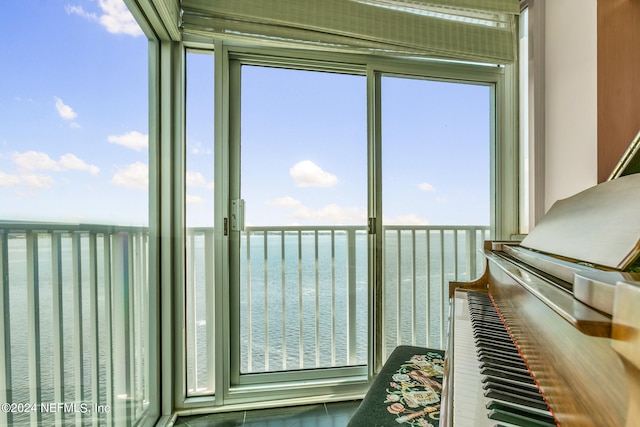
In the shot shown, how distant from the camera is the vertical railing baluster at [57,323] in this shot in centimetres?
91

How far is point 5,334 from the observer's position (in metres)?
0.73

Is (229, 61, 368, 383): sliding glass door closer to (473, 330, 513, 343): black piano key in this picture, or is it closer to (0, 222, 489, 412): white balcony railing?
(0, 222, 489, 412): white balcony railing

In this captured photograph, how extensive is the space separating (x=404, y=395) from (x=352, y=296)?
1095 mm

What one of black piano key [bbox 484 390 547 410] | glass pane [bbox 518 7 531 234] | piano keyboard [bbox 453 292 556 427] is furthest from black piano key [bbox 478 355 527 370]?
glass pane [bbox 518 7 531 234]

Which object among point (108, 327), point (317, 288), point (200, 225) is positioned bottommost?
point (317, 288)

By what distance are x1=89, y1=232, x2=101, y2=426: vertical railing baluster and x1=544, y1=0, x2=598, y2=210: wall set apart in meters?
2.21

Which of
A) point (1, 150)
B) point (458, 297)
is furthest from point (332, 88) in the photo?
point (1, 150)

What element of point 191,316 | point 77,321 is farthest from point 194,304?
point 77,321

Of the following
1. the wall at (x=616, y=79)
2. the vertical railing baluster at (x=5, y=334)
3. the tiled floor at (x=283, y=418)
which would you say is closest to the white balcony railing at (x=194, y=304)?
the vertical railing baluster at (x=5, y=334)

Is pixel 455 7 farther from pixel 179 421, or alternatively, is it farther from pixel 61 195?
pixel 179 421

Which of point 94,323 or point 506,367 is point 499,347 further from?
point 94,323

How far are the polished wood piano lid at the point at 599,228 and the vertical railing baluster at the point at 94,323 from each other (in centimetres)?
137

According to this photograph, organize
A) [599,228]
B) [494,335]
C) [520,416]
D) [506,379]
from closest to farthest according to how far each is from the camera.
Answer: [520,416] < [506,379] < [599,228] < [494,335]

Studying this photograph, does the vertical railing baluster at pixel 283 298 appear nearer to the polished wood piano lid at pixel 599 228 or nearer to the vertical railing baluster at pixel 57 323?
the vertical railing baluster at pixel 57 323
